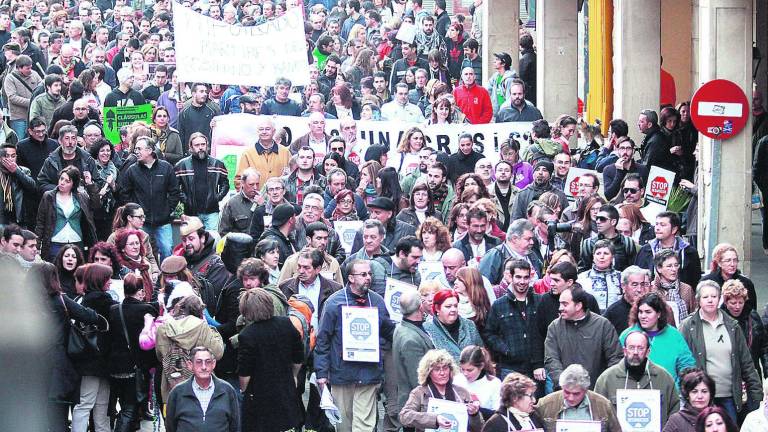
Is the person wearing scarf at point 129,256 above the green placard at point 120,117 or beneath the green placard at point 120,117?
beneath

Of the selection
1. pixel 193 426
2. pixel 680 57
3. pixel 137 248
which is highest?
pixel 680 57

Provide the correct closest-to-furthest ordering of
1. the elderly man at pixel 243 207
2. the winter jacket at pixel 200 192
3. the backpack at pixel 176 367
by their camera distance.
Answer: the backpack at pixel 176 367 < the elderly man at pixel 243 207 < the winter jacket at pixel 200 192

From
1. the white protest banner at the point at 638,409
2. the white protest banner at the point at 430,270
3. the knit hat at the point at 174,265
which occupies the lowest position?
the white protest banner at the point at 638,409

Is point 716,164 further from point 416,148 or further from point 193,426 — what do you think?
point 193,426

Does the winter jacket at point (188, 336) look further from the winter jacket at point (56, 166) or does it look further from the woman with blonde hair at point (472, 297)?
the winter jacket at point (56, 166)

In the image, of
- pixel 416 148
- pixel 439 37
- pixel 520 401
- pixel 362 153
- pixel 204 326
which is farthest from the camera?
pixel 439 37

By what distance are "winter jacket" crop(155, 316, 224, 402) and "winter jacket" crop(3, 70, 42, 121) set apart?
34.8ft

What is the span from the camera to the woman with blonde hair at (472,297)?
976 centimetres

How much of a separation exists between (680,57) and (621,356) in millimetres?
18255

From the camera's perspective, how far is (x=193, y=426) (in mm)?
8164

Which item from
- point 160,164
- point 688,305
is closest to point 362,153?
point 160,164

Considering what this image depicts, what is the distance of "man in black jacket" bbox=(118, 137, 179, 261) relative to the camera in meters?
14.1

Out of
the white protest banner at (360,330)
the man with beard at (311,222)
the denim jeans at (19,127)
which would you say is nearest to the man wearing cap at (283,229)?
the man with beard at (311,222)

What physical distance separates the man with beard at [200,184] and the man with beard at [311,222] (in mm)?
2517
